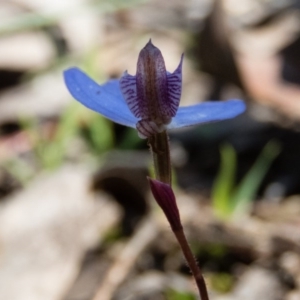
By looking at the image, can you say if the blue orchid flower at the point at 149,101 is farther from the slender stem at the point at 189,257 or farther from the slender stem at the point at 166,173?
the slender stem at the point at 189,257

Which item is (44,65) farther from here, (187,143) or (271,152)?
(271,152)

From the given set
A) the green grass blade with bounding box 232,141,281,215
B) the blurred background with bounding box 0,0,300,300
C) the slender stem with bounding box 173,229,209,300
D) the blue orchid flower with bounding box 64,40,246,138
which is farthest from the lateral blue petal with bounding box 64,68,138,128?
the green grass blade with bounding box 232,141,281,215

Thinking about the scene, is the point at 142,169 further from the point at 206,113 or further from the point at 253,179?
the point at 206,113

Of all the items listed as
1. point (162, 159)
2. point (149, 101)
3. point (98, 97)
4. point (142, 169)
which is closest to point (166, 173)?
point (162, 159)

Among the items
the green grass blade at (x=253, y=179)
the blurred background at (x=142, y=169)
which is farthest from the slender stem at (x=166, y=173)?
the green grass blade at (x=253, y=179)

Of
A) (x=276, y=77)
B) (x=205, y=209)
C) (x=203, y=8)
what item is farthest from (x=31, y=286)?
(x=203, y=8)

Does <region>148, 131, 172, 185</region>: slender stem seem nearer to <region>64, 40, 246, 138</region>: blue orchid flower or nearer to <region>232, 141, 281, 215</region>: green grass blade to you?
<region>64, 40, 246, 138</region>: blue orchid flower

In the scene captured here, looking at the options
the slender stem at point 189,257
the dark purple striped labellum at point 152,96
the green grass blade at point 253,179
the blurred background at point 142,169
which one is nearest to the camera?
the slender stem at point 189,257
